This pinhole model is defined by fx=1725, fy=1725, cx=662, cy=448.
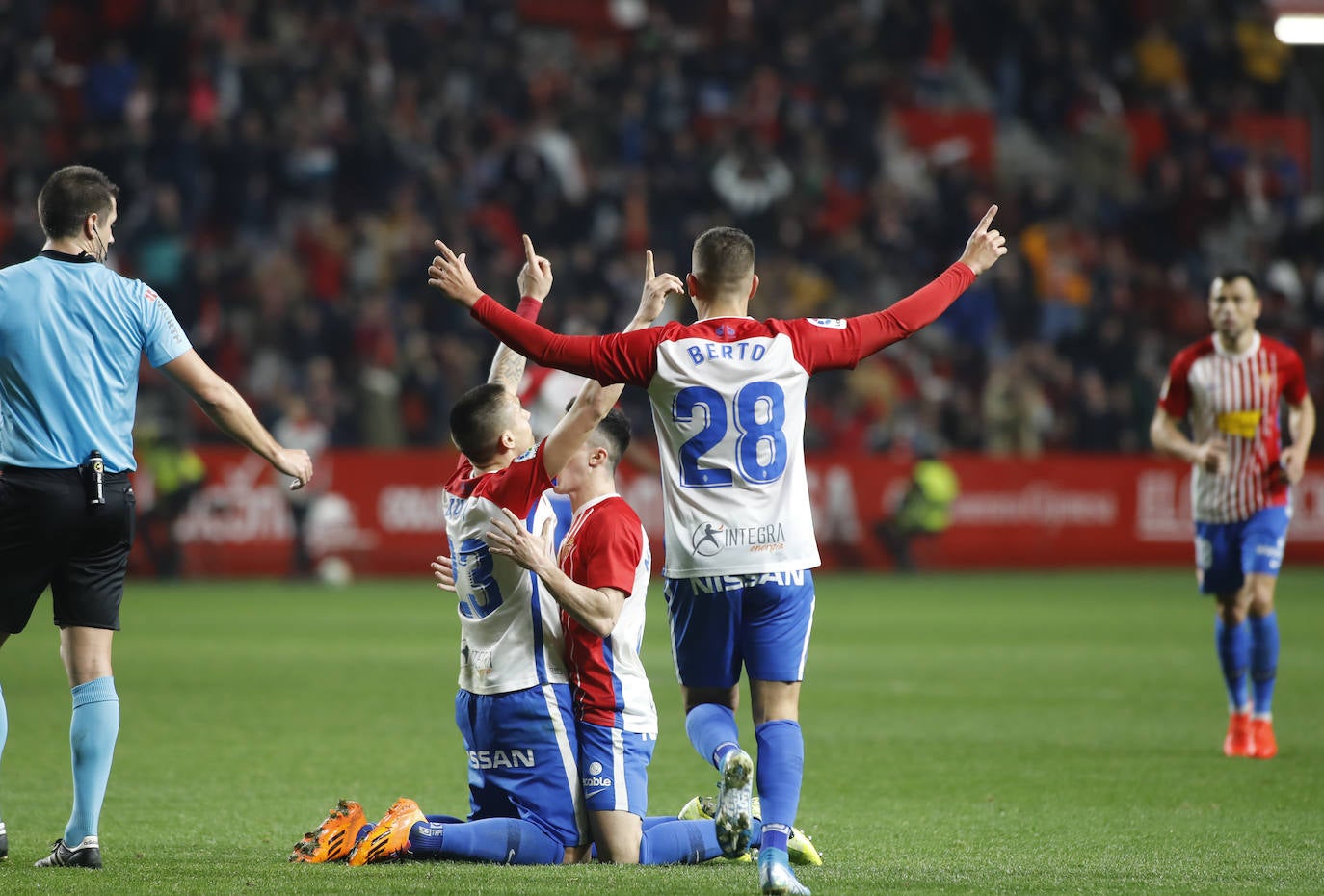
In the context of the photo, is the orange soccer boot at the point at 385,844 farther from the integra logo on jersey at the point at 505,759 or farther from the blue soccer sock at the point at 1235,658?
the blue soccer sock at the point at 1235,658

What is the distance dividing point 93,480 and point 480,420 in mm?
1249

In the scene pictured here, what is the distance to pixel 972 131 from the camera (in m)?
27.4

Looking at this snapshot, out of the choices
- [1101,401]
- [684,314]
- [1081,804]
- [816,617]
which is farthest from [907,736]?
[1101,401]

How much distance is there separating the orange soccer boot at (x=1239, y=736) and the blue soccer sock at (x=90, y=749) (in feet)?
19.1

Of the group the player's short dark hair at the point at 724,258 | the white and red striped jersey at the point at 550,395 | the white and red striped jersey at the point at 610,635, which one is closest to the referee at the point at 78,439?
the white and red striped jersey at the point at 610,635

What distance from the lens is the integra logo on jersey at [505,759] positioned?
18.8 ft

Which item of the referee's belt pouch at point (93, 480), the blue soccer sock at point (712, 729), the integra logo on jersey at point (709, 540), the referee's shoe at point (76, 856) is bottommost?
the referee's shoe at point (76, 856)

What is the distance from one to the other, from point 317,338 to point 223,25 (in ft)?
15.7

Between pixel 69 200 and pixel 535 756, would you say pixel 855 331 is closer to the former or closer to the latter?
pixel 535 756

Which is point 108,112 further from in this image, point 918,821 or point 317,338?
point 918,821

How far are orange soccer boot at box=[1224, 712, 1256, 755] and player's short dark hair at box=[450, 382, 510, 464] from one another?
498cm

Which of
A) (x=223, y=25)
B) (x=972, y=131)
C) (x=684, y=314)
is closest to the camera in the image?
(x=684, y=314)

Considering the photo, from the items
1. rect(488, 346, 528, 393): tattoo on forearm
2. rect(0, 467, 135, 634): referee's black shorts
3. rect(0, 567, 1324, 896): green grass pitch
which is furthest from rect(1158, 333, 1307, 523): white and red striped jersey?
rect(0, 467, 135, 634): referee's black shorts

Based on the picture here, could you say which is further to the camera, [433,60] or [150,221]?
[433,60]
